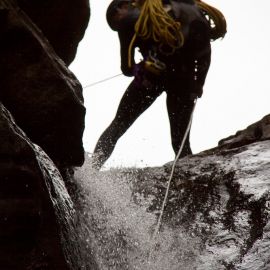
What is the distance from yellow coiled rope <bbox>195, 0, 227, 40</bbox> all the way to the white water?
215cm

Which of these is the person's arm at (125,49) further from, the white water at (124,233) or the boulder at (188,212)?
the white water at (124,233)

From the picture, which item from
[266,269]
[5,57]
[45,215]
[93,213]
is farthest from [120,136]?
[45,215]

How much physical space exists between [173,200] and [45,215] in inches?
97.3

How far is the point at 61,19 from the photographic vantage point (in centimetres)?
534

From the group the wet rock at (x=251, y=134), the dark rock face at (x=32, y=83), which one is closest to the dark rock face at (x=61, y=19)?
the dark rock face at (x=32, y=83)

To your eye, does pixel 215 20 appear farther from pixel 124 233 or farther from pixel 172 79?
pixel 124 233

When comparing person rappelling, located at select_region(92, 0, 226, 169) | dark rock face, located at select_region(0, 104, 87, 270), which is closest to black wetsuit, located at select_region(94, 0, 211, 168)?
person rappelling, located at select_region(92, 0, 226, 169)

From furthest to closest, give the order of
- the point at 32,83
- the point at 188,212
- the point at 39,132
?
the point at 188,212 → the point at 39,132 → the point at 32,83

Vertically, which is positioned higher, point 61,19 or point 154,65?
point 61,19

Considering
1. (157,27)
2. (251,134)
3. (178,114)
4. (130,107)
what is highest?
(157,27)

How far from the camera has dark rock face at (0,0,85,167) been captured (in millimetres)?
4367

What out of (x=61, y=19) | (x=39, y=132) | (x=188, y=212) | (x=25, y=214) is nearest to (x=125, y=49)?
(x=61, y=19)

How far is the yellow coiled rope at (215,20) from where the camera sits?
6.96 m

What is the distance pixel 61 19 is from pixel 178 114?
6.11 ft
